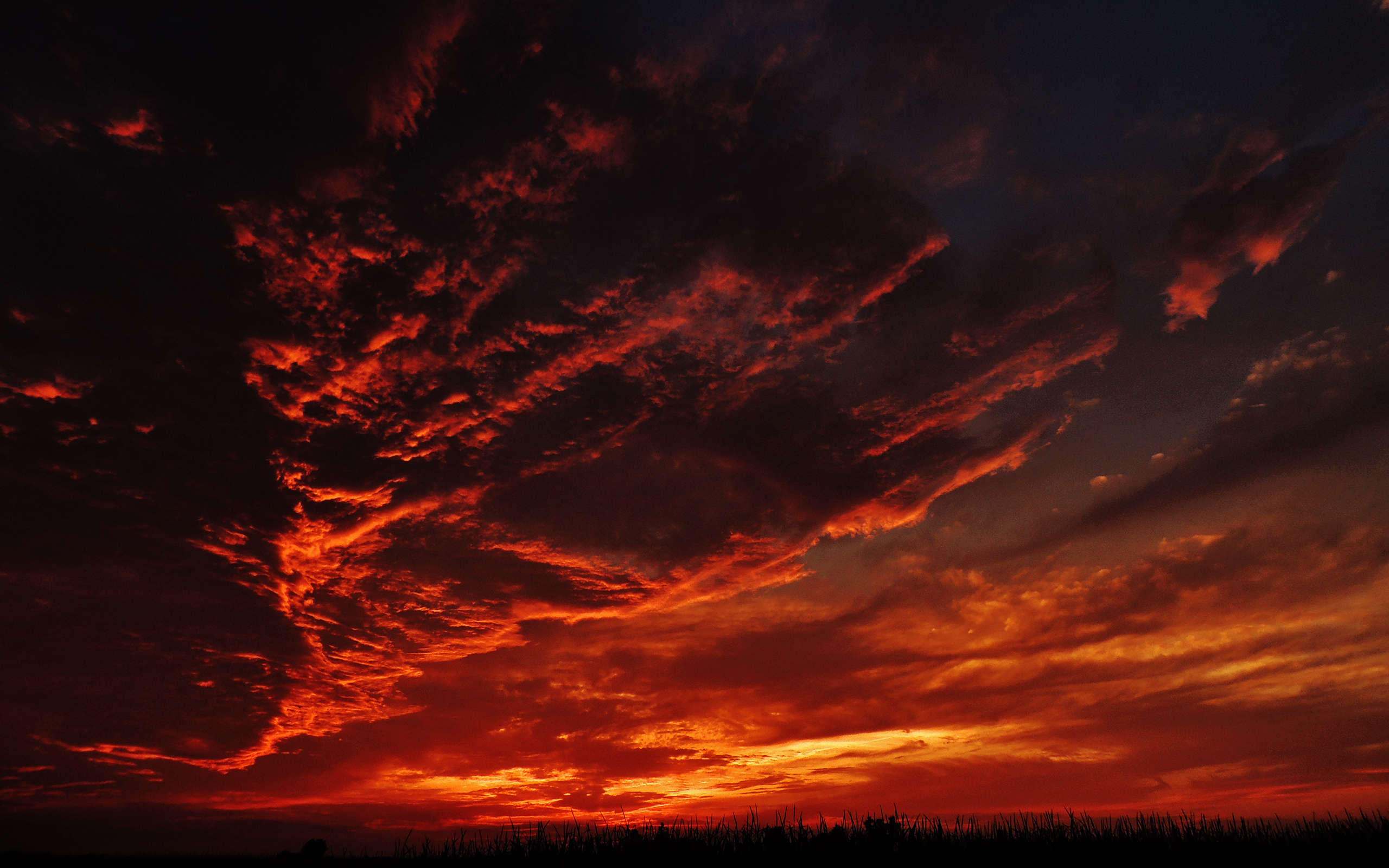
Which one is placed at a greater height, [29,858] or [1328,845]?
[1328,845]

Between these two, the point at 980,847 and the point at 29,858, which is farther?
the point at 29,858

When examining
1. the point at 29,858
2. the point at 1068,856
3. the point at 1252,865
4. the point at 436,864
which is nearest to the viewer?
the point at 1252,865

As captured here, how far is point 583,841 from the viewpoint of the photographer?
25562 millimetres

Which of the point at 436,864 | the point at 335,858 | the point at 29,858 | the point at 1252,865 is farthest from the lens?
the point at 29,858

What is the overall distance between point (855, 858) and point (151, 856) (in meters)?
33.9

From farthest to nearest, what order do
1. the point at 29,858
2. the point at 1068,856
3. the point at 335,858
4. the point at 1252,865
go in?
the point at 29,858 < the point at 335,858 < the point at 1068,856 < the point at 1252,865

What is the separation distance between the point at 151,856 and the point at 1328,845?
47984mm

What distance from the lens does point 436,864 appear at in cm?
2527

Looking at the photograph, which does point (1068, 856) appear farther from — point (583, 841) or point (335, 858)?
point (335, 858)

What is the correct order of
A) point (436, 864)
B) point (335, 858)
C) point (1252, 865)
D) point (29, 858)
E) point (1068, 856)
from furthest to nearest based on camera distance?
point (29, 858) → point (335, 858) → point (436, 864) → point (1068, 856) → point (1252, 865)

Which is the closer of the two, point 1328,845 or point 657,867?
point 1328,845

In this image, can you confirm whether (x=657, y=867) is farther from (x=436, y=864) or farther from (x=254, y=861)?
(x=254, y=861)

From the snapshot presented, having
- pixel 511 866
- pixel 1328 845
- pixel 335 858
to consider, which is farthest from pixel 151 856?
pixel 1328 845

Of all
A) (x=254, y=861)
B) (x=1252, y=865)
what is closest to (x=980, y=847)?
(x=1252, y=865)
